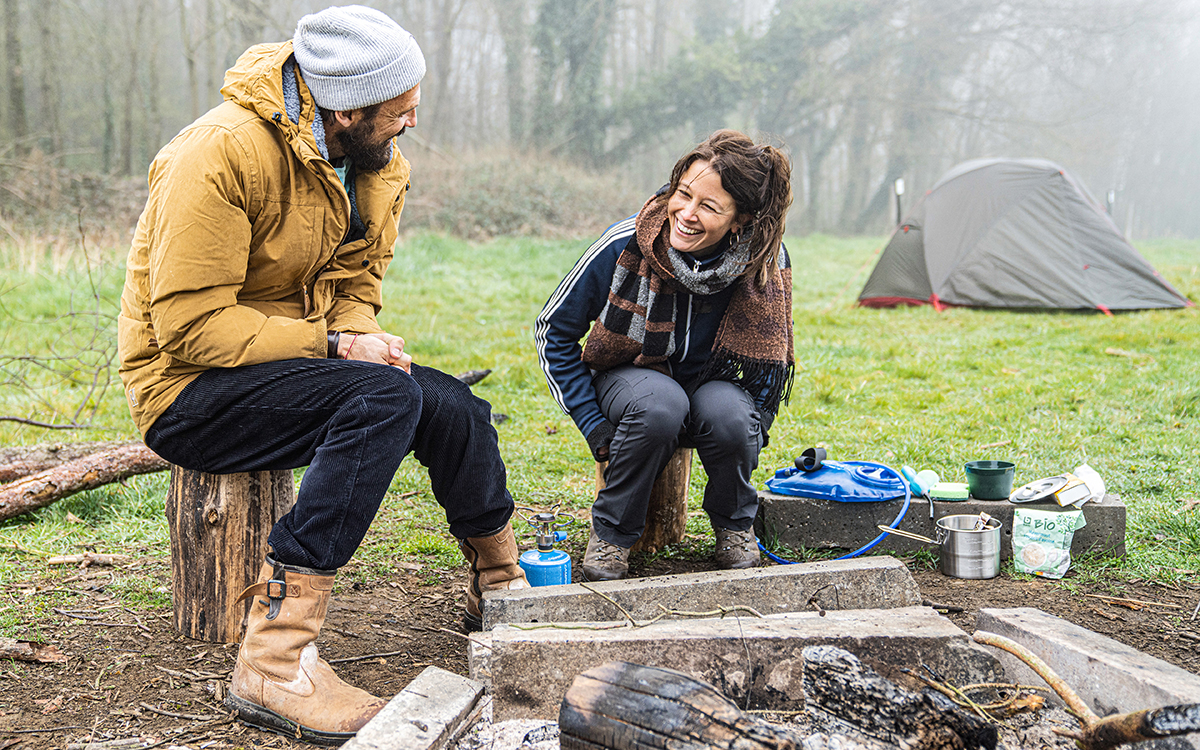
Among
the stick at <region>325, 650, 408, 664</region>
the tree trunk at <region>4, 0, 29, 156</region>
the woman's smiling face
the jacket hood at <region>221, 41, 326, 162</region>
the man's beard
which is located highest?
the tree trunk at <region>4, 0, 29, 156</region>

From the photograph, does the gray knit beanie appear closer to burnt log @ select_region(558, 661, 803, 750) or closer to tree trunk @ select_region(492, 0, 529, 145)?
burnt log @ select_region(558, 661, 803, 750)

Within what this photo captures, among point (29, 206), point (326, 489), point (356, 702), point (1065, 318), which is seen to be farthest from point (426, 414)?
point (29, 206)

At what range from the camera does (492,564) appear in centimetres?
254

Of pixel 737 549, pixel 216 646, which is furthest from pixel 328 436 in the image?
pixel 737 549

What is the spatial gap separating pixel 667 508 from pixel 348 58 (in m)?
1.86

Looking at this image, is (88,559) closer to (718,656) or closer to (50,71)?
(718,656)

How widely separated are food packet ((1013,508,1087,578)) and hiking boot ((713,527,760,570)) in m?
0.92

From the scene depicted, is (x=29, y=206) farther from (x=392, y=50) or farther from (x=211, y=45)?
(x=392, y=50)

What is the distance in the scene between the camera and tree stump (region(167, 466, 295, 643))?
235cm

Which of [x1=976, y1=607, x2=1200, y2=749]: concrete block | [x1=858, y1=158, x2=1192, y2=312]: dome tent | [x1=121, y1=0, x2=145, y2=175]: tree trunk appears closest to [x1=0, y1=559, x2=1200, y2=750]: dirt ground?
[x1=976, y1=607, x2=1200, y2=749]: concrete block

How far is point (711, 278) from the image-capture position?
2.79 meters

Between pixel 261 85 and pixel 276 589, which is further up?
pixel 261 85

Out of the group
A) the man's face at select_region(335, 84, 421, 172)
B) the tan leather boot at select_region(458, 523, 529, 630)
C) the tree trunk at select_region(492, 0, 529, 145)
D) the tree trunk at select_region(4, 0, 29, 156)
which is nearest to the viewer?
the man's face at select_region(335, 84, 421, 172)

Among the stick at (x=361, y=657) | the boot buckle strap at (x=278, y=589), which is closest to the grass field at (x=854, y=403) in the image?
the stick at (x=361, y=657)
